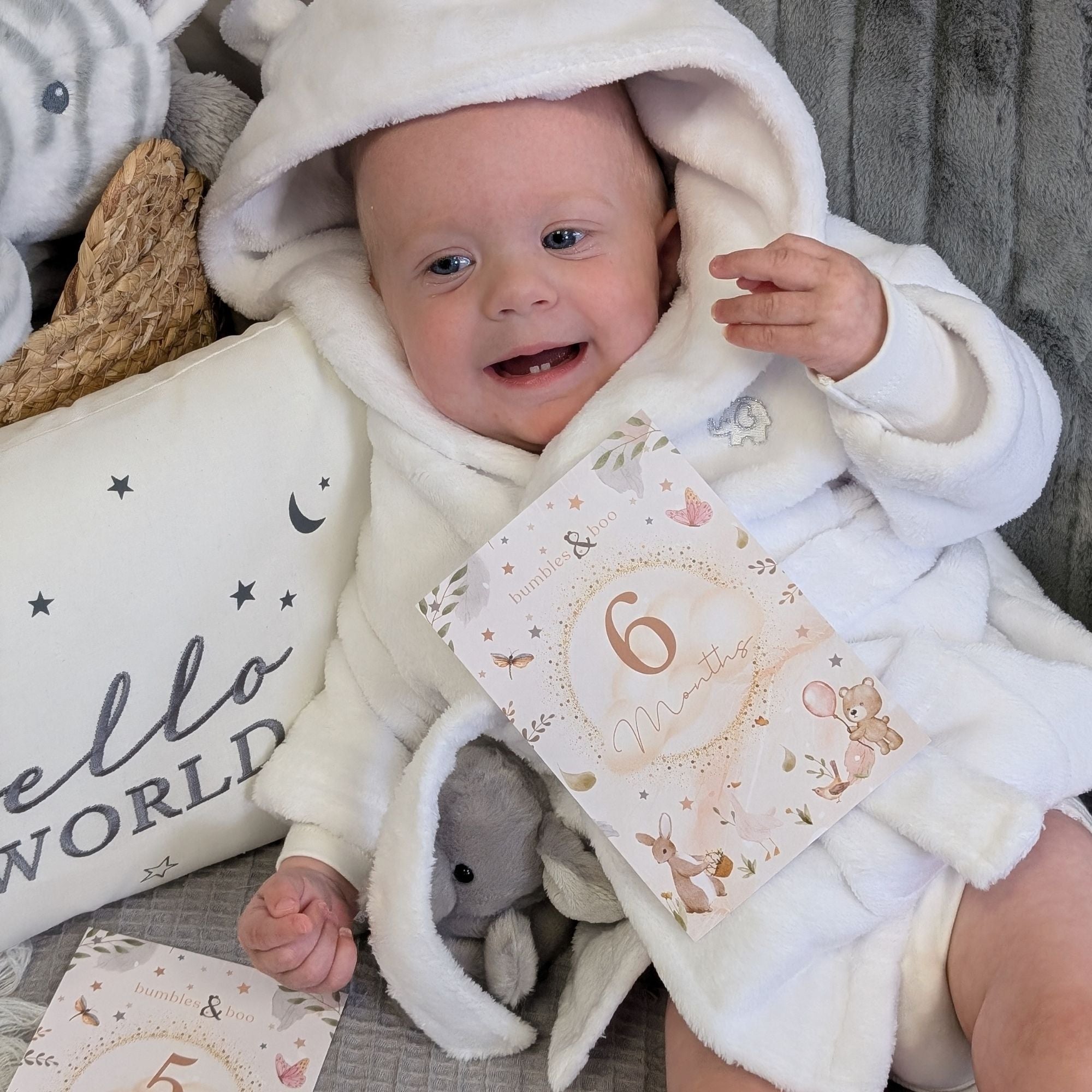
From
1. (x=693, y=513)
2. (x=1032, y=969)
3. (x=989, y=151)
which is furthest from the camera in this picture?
(x=989, y=151)

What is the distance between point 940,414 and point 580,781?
0.41m

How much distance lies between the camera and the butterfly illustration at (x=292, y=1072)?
956mm

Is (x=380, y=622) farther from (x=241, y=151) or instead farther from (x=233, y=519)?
(x=241, y=151)

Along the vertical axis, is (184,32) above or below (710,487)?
above

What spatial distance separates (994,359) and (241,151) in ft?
2.30

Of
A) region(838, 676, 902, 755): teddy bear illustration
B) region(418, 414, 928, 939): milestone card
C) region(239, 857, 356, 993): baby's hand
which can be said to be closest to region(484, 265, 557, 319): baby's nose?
region(418, 414, 928, 939): milestone card

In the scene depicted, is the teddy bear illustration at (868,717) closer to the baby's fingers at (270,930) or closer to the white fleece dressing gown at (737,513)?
the white fleece dressing gown at (737,513)

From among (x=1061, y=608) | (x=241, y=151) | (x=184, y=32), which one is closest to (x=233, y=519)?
(x=241, y=151)

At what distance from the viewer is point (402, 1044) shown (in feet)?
3.27

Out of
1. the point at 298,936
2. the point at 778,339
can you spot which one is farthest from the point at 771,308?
the point at 298,936

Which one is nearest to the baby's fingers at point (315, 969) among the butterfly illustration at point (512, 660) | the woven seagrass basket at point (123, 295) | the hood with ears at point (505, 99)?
the butterfly illustration at point (512, 660)

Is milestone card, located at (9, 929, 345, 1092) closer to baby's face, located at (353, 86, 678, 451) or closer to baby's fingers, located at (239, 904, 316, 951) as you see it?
baby's fingers, located at (239, 904, 316, 951)

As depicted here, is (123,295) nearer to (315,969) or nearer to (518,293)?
(518,293)

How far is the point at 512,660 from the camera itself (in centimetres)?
92
